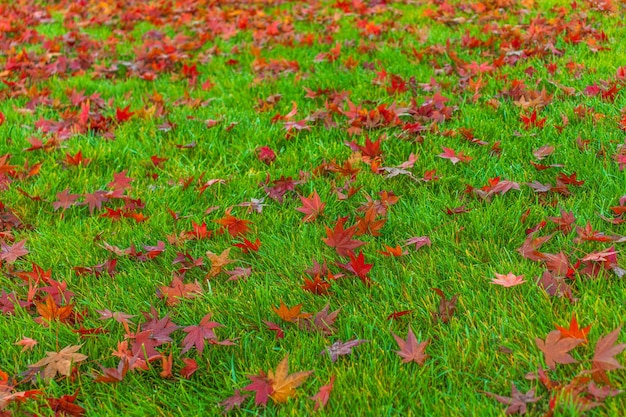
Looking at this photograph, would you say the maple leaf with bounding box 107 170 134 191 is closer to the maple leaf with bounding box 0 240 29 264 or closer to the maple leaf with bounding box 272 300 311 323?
the maple leaf with bounding box 0 240 29 264

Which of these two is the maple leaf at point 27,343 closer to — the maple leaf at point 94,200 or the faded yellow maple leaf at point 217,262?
the faded yellow maple leaf at point 217,262

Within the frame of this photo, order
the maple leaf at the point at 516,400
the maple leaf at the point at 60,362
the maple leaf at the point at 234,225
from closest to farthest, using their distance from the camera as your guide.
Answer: the maple leaf at the point at 516,400 < the maple leaf at the point at 60,362 < the maple leaf at the point at 234,225

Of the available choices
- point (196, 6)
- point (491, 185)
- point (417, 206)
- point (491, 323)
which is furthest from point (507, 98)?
point (196, 6)

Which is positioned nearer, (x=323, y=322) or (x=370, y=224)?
(x=323, y=322)

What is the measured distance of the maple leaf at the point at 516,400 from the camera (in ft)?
4.84

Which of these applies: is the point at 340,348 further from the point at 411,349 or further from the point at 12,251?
the point at 12,251

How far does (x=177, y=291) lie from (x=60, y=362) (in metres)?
0.46

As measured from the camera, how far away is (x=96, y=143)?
3.46m

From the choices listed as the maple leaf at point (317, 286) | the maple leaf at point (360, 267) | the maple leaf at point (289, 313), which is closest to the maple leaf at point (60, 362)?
the maple leaf at point (289, 313)

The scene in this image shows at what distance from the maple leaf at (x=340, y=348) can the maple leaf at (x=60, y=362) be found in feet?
2.55

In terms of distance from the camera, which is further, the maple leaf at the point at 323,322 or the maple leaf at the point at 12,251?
the maple leaf at the point at 12,251

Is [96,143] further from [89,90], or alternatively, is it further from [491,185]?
[491,185]

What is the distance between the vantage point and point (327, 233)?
2227 mm

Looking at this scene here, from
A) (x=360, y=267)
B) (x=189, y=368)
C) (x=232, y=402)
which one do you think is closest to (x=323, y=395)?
(x=232, y=402)
